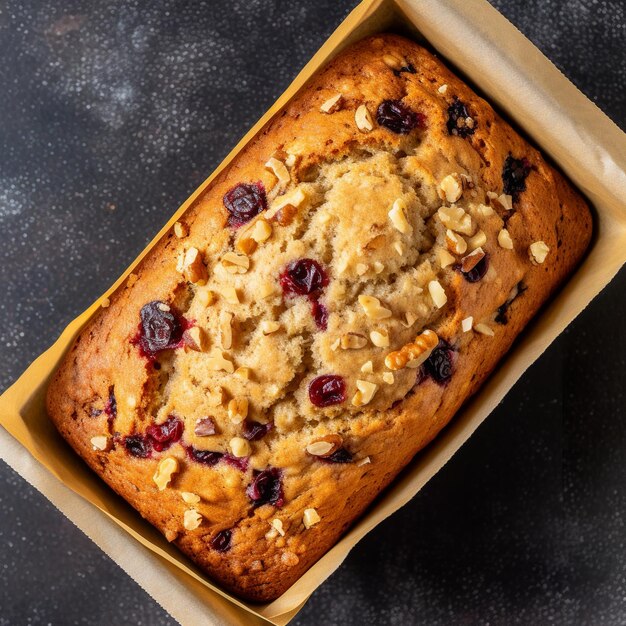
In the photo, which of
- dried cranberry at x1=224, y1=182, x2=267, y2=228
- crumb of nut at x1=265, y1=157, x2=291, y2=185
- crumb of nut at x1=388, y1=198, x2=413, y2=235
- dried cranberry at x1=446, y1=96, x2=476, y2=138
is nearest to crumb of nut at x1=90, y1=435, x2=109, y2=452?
dried cranberry at x1=224, y1=182, x2=267, y2=228

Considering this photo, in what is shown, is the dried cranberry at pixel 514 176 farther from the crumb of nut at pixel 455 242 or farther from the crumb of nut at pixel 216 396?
the crumb of nut at pixel 216 396

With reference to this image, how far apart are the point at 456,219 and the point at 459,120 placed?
0.79 ft

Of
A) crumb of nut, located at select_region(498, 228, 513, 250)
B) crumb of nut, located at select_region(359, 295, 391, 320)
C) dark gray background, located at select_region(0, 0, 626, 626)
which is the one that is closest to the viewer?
crumb of nut, located at select_region(359, 295, 391, 320)

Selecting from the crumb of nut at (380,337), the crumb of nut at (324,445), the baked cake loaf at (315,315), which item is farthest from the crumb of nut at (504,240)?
the crumb of nut at (324,445)

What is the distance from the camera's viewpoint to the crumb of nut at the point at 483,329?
1.77 m

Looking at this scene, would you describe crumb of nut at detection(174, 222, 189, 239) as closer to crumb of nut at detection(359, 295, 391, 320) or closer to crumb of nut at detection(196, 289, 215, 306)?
crumb of nut at detection(196, 289, 215, 306)

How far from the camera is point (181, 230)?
5.87 feet

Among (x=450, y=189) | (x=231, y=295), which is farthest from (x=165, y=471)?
(x=450, y=189)

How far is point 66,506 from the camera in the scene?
1825 mm

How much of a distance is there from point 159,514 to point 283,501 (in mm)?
295

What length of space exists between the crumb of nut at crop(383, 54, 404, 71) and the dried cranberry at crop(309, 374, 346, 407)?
0.70 metres

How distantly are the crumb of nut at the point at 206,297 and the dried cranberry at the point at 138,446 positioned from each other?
33cm

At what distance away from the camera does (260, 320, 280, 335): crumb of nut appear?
1646 mm

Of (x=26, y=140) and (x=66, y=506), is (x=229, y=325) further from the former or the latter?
(x=26, y=140)
